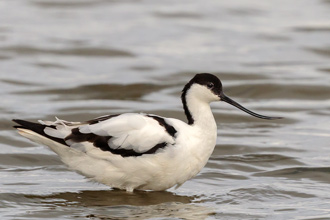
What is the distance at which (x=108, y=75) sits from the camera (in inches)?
550

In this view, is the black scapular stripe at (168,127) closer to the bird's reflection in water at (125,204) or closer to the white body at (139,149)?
the white body at (139,149)

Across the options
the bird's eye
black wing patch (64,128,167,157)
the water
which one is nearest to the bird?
black wing patch (64,128,167,157)

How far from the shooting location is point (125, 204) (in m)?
8.14

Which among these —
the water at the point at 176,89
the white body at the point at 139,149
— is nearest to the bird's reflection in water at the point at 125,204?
the water at the point at 176,89

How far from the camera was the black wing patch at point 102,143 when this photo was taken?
7938 millimetres

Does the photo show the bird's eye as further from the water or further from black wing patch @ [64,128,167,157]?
the water

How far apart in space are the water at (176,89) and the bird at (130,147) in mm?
287

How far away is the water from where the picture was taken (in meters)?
8.23

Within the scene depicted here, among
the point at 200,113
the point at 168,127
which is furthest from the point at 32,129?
the point at 200,113

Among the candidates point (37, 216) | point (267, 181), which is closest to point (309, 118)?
point (267, 181)

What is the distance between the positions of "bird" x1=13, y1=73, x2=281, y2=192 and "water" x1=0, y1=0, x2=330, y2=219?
29 centimetres

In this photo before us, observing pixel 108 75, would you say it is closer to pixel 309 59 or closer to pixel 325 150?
pixel 309 59

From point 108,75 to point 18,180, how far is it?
533cm

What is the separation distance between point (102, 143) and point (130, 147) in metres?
0.27
